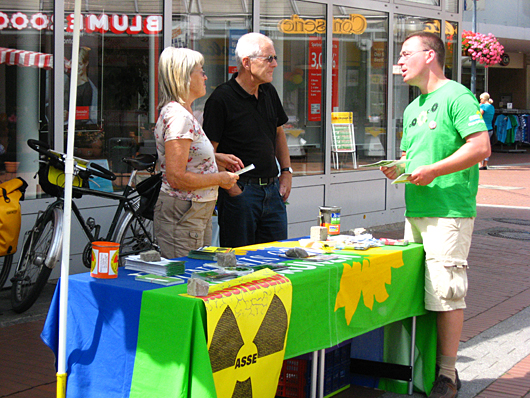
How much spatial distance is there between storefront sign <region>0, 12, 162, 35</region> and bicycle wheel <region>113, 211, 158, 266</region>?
190 cm

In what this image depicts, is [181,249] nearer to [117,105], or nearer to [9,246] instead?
[9,246]

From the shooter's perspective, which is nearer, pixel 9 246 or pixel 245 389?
pixel 245 389

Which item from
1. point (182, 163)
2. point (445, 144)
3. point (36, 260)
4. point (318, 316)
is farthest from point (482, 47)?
point (318, 316)

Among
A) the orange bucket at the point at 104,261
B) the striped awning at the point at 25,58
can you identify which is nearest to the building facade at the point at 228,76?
the striped awning at the point at 25,58

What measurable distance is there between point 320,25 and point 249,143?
518cm

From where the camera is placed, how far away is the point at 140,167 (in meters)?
6.09

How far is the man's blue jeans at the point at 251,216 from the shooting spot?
4.54 meters

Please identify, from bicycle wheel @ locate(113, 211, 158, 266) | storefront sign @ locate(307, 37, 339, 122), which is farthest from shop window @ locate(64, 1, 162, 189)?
storefront sign @ locate(307, 37, 339, 122)

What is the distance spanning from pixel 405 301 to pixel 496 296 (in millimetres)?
3007

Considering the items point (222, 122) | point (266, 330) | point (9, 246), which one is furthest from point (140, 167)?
point (266, 330)

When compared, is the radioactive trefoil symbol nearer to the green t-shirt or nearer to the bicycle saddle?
the green t-shirt

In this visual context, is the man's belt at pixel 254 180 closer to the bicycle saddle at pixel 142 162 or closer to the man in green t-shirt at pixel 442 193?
the man in green t-shirt at pixel 442 193

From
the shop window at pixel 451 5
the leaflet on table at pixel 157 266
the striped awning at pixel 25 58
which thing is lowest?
the leaflet on table at pixel 157 266

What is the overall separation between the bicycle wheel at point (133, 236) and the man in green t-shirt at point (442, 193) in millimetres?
2973
